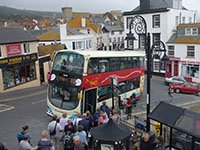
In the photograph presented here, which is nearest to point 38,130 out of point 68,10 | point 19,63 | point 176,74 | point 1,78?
point 1,78

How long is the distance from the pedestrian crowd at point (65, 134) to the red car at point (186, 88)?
1850 centimetres

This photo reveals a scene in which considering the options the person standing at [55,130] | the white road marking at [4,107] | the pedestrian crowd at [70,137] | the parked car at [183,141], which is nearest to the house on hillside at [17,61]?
the white road marking at [4,107]

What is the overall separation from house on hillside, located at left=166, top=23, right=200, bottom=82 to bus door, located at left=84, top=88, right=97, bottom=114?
21.8 meters

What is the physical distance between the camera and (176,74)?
37844 millimetres

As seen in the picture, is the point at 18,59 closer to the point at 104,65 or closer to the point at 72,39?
the point at 104,65

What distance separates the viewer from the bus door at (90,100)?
50.6 ft

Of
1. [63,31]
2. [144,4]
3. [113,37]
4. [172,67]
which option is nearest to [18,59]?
[63,31]

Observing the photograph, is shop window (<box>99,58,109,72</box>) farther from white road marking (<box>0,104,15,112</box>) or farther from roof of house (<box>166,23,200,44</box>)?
roof of house (<box>166,23,200,44</box>)

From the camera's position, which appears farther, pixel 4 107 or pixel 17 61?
pixel 17 61

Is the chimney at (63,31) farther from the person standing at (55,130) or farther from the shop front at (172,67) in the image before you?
the person standing at (55,130)

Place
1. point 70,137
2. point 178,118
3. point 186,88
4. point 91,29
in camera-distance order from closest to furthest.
→ point 178,118, point 70,137, point 186,88, point 91,29

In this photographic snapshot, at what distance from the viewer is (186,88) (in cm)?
2936

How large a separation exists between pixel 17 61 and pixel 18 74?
1536 millimetres

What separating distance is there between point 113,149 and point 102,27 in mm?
58273
